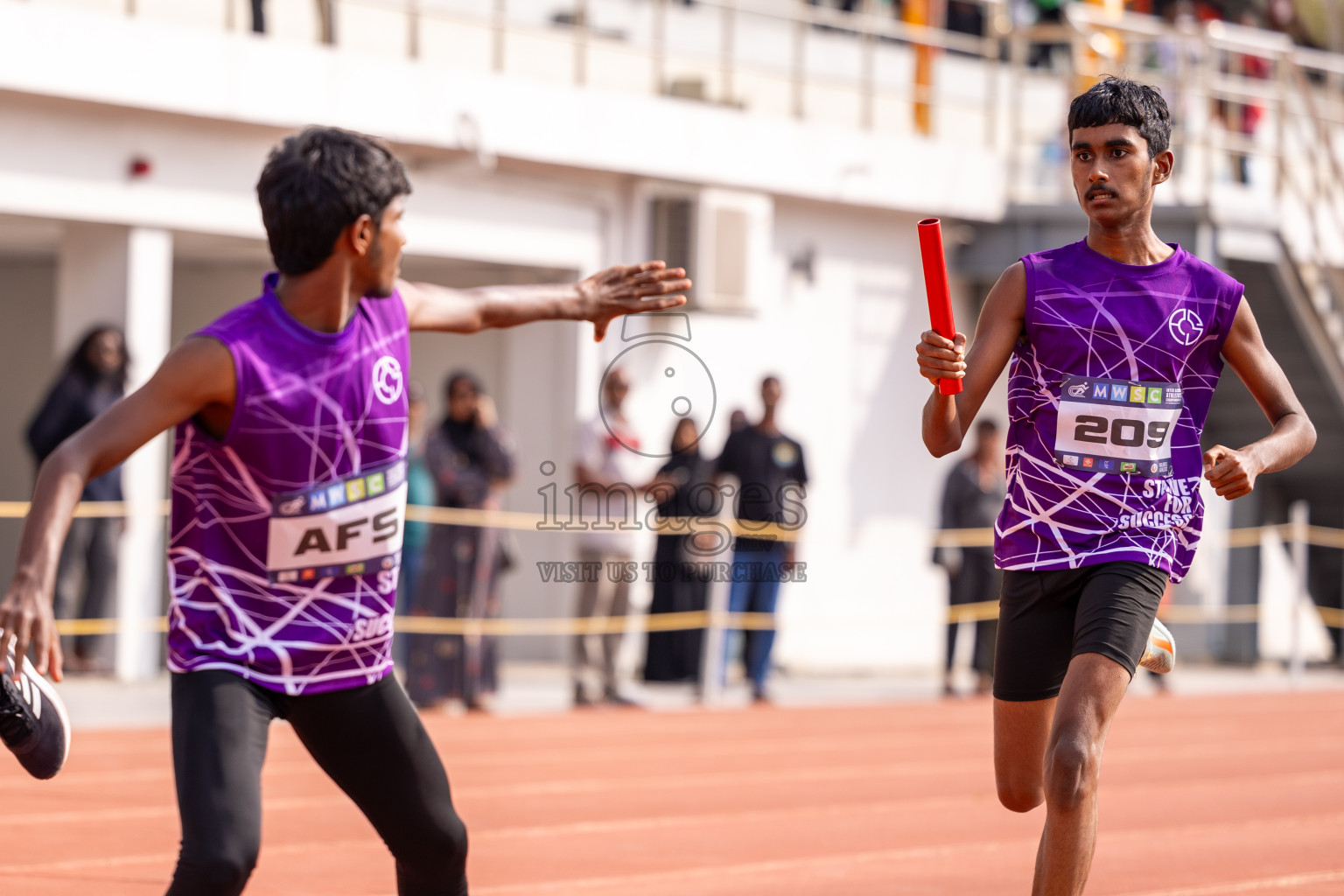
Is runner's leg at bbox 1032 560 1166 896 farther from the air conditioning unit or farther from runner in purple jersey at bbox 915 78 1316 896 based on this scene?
the air conditioning unit

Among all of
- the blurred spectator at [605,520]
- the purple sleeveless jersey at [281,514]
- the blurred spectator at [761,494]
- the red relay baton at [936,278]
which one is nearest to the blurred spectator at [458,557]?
the blurred spectator at [605,520]

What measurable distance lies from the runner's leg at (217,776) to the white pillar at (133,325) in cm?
934

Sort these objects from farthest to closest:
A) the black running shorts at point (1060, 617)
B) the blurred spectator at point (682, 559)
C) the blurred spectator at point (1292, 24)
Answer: the blurred spectator at point (1292, 24) → the blurred spectator at point (682, 559) → the black running shorts at point (1060, 617)

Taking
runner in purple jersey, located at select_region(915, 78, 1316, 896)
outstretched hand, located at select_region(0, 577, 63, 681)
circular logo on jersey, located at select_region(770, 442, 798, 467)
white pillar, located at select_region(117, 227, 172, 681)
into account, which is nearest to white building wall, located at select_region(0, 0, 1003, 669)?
white pillar, located at select_region(117, 227, 172, 681)

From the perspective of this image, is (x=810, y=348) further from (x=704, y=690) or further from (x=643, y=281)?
(x=643, y=281)

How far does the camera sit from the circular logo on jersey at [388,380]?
4.17 meters

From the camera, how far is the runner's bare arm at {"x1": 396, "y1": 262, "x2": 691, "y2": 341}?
4.57m

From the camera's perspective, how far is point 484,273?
16.2 meters

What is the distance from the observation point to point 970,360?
5.04 m

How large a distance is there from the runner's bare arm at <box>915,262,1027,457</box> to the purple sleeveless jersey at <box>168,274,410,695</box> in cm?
140

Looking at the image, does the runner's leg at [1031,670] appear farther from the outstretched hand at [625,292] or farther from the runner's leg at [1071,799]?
the outstretched hand at [625,292]

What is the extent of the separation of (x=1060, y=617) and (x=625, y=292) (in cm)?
141

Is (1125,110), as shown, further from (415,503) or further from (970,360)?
(415,503)

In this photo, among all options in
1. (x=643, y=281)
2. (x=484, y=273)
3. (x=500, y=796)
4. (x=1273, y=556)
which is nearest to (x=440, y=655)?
(x=500, y=796)
